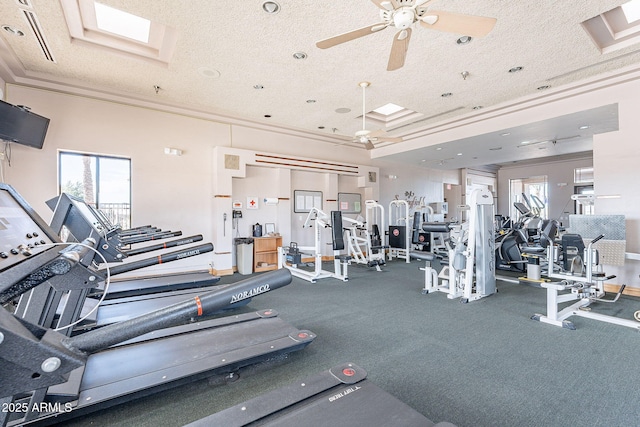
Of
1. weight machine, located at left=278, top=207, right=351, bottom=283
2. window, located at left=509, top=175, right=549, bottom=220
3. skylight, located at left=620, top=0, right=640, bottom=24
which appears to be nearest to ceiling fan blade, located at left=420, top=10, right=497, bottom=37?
skylight, located at left=620, top=0, right=640, bottom=24

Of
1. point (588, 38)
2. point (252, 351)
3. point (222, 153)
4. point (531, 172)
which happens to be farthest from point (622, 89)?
point (531, 172)

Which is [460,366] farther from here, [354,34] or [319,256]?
[319,256]

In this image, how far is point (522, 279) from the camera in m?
5.54

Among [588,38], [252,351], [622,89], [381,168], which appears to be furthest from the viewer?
[381,168]

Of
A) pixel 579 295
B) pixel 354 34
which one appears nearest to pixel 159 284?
pixel 354 34

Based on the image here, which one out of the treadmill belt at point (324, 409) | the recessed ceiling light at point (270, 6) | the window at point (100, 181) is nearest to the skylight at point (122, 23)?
the recessed ceiling light at point (270, 6)

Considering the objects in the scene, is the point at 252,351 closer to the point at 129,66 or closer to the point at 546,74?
the point at 129,66

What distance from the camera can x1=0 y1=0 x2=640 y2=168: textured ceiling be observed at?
126 inches

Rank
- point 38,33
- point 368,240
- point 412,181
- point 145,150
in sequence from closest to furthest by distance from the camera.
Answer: point 38,33, point 145,150, point 368,240, point 412,181

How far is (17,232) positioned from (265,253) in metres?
5.61

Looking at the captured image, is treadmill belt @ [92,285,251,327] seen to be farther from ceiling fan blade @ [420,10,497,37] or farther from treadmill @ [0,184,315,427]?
ceiling fan blade @ [420,10,497,37]

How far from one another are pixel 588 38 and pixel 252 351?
5419mm

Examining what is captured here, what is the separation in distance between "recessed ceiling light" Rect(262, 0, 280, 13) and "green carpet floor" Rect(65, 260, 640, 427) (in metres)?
3.57

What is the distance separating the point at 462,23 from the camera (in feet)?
8.44
